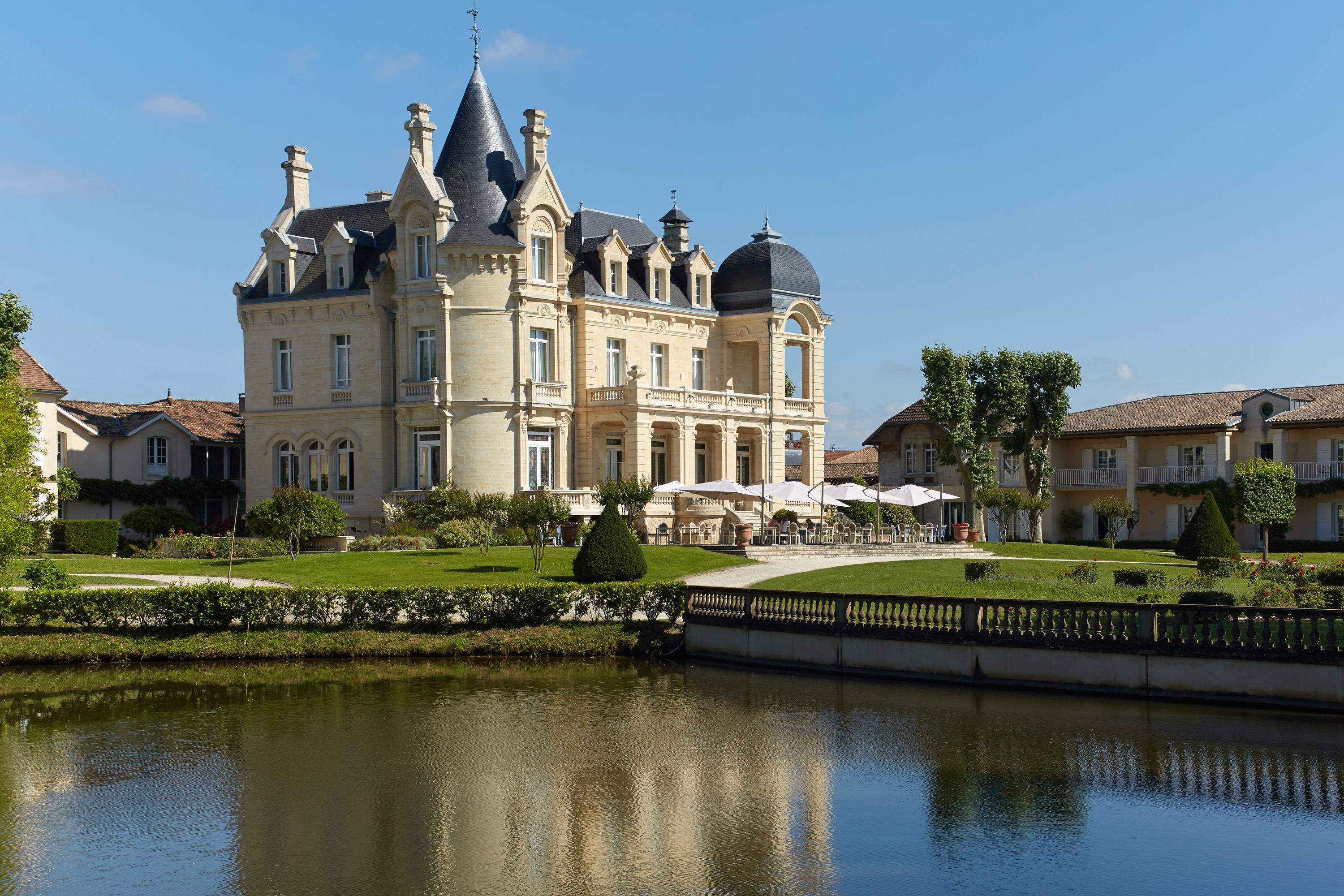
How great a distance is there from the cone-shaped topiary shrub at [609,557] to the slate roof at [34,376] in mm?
29582

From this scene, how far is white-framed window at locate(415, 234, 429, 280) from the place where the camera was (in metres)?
50.0

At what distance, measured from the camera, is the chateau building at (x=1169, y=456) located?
57.4 m

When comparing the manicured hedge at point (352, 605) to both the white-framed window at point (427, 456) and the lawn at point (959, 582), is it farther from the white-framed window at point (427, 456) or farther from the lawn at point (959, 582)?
the white-framed window at point (427, 456)

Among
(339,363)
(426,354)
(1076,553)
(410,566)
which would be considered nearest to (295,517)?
(410,566)

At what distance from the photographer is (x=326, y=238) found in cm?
5281

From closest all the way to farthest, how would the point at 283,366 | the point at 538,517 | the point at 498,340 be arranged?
the point at 538,517
the point at 498,340
the point at 283,366

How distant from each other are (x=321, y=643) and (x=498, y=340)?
76.8 ft

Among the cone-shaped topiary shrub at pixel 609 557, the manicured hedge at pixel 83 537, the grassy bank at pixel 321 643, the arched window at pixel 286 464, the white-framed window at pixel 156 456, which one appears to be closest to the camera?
the grassy bank at pixel 321 643

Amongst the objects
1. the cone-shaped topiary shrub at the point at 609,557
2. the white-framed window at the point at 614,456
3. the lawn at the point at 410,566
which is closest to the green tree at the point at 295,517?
the lawn at the point at 410,566

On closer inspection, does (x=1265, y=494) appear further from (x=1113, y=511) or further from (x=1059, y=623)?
(x=1059, y=623)

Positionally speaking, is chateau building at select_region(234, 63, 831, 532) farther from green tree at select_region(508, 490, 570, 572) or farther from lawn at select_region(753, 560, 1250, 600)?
lawn at select_region(753, 560, 1250, 600)

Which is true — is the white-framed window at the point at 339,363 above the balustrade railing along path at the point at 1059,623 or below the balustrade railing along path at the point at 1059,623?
above

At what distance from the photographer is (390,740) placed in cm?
1903

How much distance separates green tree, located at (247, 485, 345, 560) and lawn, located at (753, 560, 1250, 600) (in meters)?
16.6
